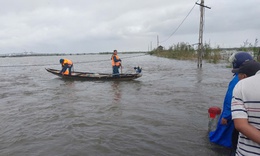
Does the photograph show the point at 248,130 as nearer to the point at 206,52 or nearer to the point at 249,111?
the point at 249,111

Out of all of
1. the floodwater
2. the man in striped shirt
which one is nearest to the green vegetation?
the floodwater

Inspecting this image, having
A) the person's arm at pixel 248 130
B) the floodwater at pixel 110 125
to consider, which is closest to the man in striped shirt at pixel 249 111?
the person's arm at pixel 248 130

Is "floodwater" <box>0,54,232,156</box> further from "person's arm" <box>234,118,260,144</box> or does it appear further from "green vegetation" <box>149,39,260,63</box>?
"green vegetation" <box>149,39,260,63</box>

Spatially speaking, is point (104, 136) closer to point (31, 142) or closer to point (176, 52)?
point (31, 142)

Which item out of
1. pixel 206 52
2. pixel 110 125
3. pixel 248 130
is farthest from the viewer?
pixel 206 52

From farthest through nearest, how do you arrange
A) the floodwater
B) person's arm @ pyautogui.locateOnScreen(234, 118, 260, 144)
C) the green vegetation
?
the green vegetation < the floodwater < person's arm @ pyautogui.locateOnScreen(234, 118, 260, 144)

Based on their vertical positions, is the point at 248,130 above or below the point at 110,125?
above

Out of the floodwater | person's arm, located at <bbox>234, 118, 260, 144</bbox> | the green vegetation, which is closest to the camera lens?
person's arm, located at <bbox>234, 118, 260, 144</bbox>

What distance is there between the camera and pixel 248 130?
1800 mm

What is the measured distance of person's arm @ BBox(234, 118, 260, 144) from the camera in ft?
5.83

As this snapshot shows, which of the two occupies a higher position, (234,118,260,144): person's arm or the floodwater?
(234,118,260,144): person's arm

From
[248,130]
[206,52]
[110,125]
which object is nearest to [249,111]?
[248,130]

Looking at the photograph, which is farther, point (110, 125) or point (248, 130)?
point (110, 125)

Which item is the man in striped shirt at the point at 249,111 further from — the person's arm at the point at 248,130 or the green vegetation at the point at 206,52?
the green vegetation at the point at 206,52
